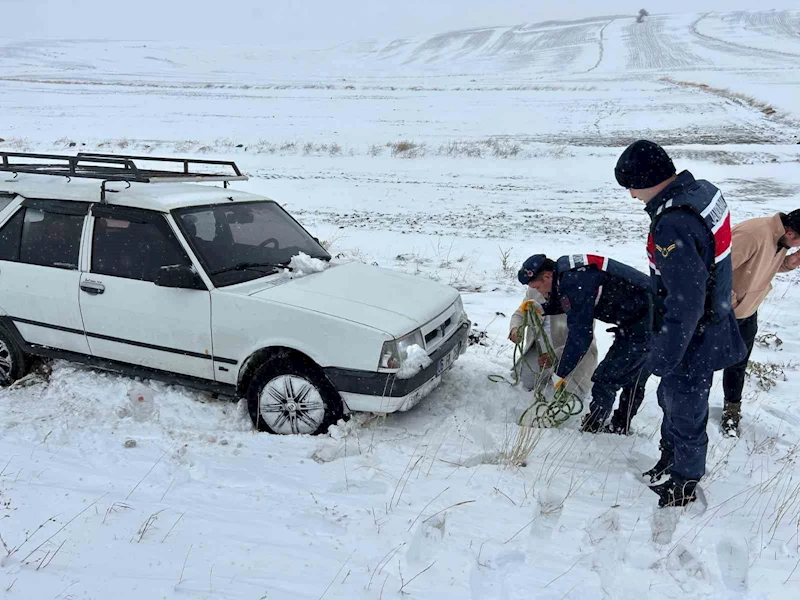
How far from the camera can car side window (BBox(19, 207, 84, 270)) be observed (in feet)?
14.9

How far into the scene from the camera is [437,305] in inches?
172

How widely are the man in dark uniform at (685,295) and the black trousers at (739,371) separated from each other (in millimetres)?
965

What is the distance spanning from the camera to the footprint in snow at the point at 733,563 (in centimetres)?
275

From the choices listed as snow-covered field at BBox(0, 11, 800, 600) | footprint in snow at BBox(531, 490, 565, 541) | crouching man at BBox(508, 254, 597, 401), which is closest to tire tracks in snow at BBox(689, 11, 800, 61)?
snow-covered field at BBox(0, 11, 800, 600)

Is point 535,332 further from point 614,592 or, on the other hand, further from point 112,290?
point 112,290

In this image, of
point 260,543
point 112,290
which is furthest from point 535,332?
point 112,290

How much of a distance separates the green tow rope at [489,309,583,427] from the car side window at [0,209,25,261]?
387 cm

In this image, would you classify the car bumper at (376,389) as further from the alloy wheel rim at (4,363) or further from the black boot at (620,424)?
the alloy wheel rim at (4,363)

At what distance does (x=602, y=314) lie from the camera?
405 cm

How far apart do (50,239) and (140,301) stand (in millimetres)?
1056

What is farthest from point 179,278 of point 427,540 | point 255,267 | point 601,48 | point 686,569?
point 601,48

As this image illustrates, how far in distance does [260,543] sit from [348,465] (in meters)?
0.78

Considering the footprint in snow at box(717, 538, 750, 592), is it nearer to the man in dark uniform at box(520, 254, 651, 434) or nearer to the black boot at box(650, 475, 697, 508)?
the black boot at box(650, 475, 697, 508)

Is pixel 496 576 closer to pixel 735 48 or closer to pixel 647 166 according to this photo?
pixel 647 166
